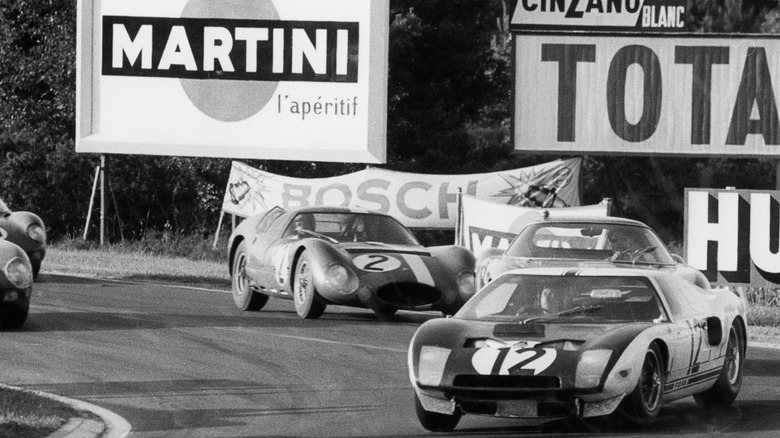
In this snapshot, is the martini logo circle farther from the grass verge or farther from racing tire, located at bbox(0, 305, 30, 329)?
the grass verge

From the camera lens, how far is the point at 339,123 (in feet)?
85.0

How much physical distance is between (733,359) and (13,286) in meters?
6.65

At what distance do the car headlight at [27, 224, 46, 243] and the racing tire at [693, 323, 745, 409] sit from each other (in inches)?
426

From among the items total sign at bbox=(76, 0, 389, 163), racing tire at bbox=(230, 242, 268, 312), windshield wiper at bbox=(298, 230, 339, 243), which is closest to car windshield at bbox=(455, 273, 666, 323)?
windshield wiper at bbox=(298, 230, 339, 243)

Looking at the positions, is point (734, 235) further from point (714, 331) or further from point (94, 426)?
point (94, 426)

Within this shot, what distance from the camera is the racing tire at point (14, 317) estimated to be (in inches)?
558

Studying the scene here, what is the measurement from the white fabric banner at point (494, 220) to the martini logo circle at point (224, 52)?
660cm

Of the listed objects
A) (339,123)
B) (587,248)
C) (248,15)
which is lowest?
(587,248)

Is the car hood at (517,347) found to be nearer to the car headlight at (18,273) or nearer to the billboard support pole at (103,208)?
the car headlight at (18,273)

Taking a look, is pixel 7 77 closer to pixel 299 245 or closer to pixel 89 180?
pixel 89 180

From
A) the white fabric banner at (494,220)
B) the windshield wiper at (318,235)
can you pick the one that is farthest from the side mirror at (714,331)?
the white fabric banner at (494,220)

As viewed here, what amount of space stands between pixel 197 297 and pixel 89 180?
46.4 ft

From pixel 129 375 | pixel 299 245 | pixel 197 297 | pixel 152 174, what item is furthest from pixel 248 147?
pixel 129 375

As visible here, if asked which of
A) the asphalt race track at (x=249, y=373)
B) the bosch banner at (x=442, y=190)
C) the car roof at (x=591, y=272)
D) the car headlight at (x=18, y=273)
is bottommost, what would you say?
the asphalt race track at (x=249, y=373)
